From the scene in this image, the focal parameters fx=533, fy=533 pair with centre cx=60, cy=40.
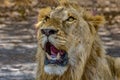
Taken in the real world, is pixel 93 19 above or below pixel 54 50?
above

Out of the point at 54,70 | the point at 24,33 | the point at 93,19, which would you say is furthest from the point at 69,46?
the point at 24,33

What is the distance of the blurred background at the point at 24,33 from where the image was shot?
6.76m

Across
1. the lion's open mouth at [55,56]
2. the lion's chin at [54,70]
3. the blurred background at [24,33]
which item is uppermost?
the lion's open mouth at [55,56]

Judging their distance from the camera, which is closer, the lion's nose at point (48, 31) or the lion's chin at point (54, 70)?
the lion's nose at point (48, 31)

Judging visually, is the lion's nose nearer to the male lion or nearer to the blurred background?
the male lion

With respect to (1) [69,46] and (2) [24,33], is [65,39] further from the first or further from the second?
(2) [24,33]

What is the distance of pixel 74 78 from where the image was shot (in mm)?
3596

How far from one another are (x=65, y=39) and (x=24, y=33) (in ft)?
18.4

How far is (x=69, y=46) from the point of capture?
3498 mm

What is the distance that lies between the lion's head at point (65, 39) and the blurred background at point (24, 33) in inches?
94.0

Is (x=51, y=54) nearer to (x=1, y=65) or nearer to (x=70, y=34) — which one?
(x=70, y=34)

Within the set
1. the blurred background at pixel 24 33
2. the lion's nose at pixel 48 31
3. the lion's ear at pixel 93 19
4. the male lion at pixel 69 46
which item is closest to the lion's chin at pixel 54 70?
the male lion at pixel 69 46

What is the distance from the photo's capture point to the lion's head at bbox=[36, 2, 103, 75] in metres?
3.41

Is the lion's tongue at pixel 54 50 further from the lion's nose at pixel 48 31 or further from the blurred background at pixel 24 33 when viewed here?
the blurred background at pixel 24 33
